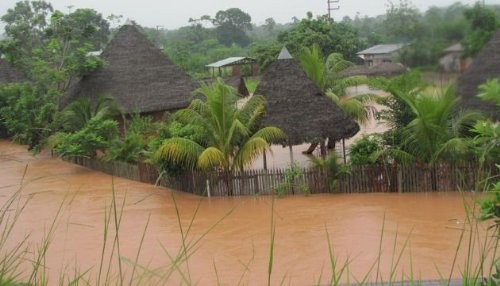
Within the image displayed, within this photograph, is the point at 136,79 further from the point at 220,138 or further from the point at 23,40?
the point at 220,138

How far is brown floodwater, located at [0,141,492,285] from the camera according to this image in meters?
6.75

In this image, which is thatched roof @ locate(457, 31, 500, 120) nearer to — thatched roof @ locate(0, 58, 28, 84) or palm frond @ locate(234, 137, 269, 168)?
palm frond @ locate(234, 137, 269, 168)

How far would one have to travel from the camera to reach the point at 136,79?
16422mm

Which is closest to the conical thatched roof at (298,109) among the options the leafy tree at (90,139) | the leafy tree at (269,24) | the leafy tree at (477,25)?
the leafy tree at (90,139)

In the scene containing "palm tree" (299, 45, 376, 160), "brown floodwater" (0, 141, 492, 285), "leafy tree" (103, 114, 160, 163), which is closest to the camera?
"brown floodwater" (0, 141, 492, 285)

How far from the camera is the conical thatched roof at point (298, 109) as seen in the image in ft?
37.1

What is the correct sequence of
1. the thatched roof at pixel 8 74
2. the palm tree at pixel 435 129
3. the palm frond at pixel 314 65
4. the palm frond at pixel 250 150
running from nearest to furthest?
the palm tree at pixel 435 129 < the palm frond at pixel 250 150 < the palm frond at pixel 314 65 < the thatched roof at pixel 8 74

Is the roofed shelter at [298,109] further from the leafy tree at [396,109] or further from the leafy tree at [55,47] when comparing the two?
the leafy tree at [55,47]

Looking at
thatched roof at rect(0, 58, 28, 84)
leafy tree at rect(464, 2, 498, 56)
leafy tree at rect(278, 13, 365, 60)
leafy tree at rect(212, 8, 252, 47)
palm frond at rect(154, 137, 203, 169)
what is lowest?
palm frond at rect(154, 137, 203, 169)

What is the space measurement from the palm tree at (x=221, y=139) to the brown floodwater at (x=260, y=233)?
0.72 meters

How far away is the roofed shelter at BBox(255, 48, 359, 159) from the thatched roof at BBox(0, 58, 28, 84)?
12715 mm

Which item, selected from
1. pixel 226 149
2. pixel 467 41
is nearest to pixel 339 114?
pixel 226 149

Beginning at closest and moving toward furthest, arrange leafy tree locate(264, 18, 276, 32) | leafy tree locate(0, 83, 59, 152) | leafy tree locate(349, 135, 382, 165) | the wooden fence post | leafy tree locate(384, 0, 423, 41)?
leafy tree locate(384, 0, 423, 41)
the wooden fence post
leafy tree locate(349, 135, 382, 165)
leafy tree locate(0, 83, 59, 152)
leafy tree locate(264, 18, 276, 32)

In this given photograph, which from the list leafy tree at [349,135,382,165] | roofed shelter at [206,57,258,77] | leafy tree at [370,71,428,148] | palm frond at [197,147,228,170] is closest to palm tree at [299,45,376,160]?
leafy tree at [370,71,428,148]
